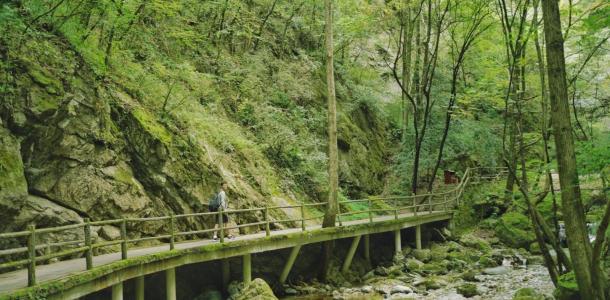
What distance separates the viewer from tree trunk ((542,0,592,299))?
294 inches

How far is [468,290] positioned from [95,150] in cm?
1085

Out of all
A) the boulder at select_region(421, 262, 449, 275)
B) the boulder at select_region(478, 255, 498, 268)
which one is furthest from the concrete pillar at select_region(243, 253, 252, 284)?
the boulder at select_region(478, 255, 498, 268)

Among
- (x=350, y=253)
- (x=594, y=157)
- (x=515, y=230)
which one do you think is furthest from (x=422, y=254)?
(x=594, y=157)

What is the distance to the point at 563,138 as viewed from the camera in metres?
7.45

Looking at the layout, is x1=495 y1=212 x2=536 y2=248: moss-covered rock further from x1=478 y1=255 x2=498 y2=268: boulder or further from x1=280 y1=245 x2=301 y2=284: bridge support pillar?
x1=280 y1=245 x2=301 y2=284: bridge support pillar

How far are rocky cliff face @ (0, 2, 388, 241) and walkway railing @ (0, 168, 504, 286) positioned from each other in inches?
19.6

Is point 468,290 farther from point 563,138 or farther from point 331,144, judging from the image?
point 563,138

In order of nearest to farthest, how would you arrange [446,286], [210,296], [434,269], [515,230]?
[210,296]
[446,286]
[434,269]
[515,230]

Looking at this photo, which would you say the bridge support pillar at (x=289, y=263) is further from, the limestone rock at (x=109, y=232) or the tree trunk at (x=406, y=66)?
the tree trunk at (x=406, y=66)

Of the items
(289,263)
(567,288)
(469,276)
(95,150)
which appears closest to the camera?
(567,288)

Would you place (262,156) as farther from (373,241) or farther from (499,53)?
(499,53)

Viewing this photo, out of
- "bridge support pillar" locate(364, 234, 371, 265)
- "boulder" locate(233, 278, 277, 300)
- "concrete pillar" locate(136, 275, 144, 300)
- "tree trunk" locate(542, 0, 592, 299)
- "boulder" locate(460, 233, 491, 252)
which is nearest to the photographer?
"tree trunk" locate(542, 0, 592, 299)

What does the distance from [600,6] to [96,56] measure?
1139cm

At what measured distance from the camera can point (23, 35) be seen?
1063 cm
